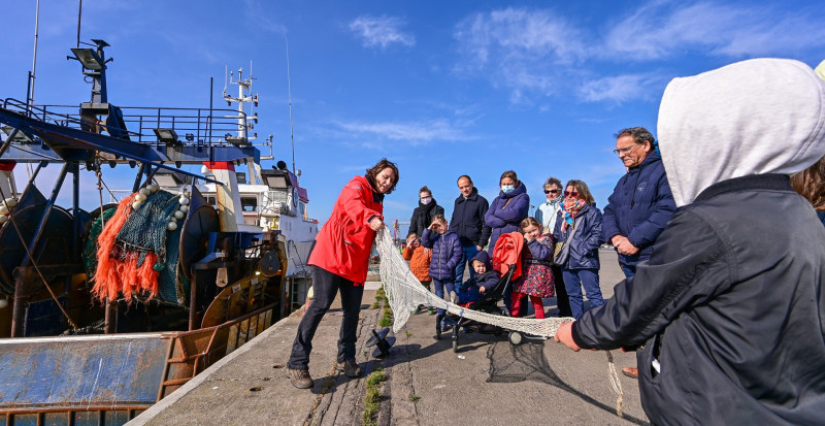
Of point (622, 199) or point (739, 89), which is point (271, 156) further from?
point (739, 89)

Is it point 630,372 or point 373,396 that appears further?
point 630,372

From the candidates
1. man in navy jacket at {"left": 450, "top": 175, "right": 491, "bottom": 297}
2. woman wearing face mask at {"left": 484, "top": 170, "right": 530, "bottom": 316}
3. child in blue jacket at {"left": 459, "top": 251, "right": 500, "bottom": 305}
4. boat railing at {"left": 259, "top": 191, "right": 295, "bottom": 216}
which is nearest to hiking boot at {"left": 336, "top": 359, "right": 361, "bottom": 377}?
child in blue jacket at {"left": 459, "top": 251, "right": 500, "bottom": 305}

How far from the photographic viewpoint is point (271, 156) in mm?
16000

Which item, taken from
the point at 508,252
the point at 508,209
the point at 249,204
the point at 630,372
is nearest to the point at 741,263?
the point at 630,372

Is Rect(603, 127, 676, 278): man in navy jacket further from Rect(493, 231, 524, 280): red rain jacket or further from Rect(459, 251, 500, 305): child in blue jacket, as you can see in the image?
Rect(459, 251, 500, 305): child in blue jacket

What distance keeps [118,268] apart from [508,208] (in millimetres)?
5598

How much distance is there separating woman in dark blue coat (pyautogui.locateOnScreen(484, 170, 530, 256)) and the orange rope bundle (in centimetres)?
491

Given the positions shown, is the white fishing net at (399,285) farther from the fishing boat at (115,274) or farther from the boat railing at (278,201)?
the boat railing at (278,201)

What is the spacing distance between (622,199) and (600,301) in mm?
1085

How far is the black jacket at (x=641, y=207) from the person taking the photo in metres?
3.10

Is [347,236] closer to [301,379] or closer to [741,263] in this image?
[301,379]

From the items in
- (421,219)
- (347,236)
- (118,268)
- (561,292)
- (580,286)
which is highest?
(421,219)

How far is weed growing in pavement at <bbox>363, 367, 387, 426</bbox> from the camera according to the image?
104 inches

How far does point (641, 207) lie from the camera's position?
132 inches
